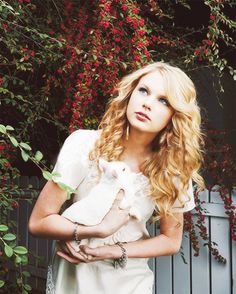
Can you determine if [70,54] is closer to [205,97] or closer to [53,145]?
[53,145]

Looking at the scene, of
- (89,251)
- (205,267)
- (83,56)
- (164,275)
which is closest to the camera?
(89,251)

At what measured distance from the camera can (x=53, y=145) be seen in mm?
4441

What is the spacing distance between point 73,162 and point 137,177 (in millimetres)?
251

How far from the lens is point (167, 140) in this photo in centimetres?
205

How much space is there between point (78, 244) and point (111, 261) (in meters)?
0.16

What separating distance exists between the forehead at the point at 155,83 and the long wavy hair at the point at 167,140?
13 millimetres

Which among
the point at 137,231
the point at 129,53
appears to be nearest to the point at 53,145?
the point at 129,53

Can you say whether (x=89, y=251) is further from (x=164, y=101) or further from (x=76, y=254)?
(x=164, y=101)

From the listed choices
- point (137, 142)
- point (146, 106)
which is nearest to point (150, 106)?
point (146, 106)

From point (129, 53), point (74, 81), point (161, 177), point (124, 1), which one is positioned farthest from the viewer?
point (74, 81)

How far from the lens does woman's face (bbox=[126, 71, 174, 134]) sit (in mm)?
1902

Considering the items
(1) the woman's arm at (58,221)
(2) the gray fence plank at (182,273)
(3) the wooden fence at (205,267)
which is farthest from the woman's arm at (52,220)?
(2) the gray fence plank at (182,273)

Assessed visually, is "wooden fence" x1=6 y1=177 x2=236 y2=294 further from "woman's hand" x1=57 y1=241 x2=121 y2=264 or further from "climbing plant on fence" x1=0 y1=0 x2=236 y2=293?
"woman's hand" x1=57 y1=241 x2=121 y2=264

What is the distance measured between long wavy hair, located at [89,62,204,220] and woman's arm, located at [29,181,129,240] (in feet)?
0.57
